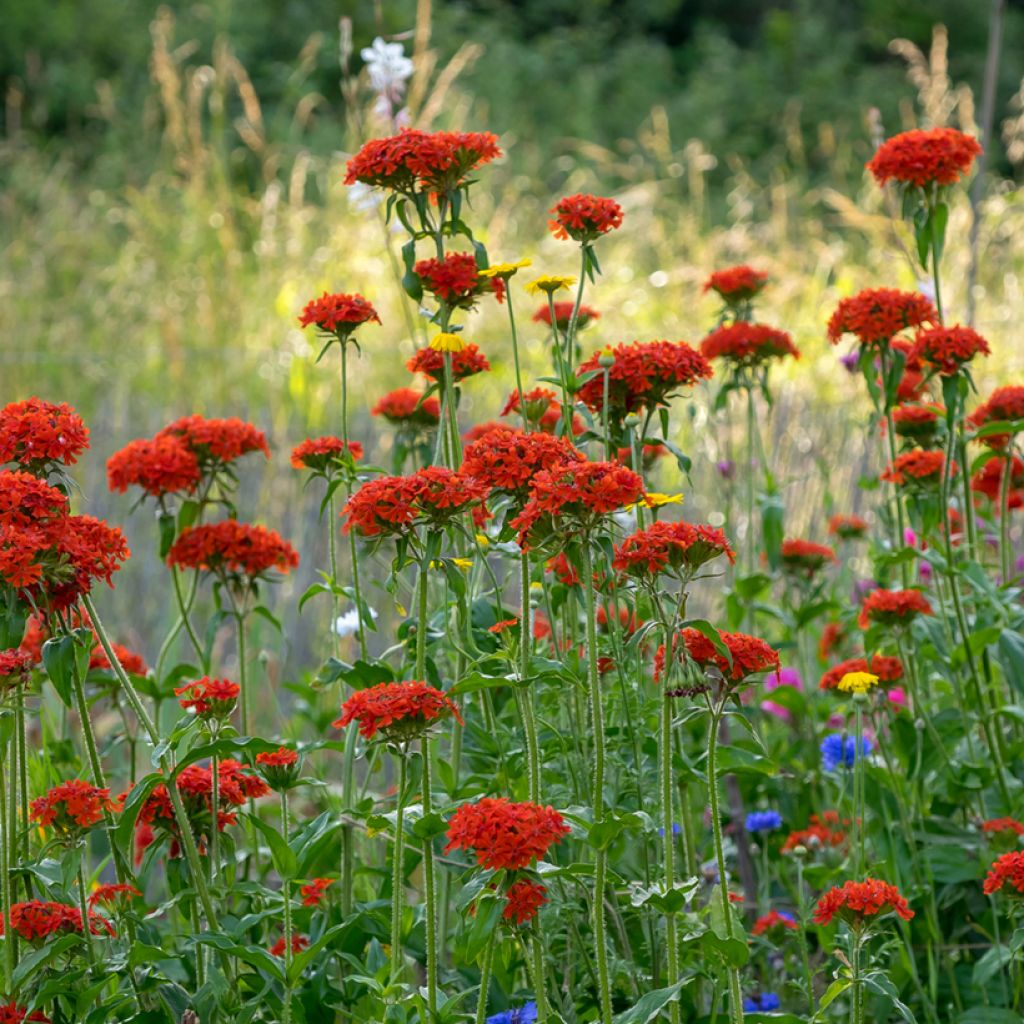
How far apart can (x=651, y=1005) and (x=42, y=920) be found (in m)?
0.65

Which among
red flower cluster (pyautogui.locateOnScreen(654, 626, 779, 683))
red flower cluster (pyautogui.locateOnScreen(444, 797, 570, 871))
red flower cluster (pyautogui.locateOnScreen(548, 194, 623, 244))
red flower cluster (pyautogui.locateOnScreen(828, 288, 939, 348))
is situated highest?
red flower cluster (pyautogui.locateOnScreen(548, 194, 623, 244))

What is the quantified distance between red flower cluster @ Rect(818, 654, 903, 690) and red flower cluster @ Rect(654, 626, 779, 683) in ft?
2.03

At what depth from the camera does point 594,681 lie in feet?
4.71

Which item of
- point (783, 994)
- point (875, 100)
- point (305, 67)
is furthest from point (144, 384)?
point (875, 100)

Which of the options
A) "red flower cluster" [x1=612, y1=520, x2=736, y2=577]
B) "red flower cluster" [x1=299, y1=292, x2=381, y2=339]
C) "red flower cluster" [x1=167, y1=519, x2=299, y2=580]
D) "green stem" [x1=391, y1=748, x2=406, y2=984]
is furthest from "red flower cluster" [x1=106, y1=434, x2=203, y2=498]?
"red flower cluster" [x1=612, y1=520, x2=736, y2=577]

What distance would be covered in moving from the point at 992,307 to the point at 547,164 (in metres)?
4.16

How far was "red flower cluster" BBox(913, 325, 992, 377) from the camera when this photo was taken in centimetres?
202

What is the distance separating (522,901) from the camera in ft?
4.30

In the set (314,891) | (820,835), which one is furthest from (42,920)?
(820,835)

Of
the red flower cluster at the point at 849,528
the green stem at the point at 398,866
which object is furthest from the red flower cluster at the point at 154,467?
the red flower cluster at the point at 849,528

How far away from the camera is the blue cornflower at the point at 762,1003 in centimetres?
200

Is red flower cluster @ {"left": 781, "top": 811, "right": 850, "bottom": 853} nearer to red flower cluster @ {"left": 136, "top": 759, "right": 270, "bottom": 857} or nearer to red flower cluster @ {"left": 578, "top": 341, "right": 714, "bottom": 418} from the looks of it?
red flower cluster @ {"left": 578, "top": 341, "right": 714, "bottom": 418}

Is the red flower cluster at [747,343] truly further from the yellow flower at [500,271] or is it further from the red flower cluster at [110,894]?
the red flower cluster at [110,894]

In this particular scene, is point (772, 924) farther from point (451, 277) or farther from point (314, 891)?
point (451, 277)
